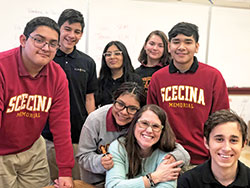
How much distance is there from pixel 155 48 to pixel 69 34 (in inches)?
33.2

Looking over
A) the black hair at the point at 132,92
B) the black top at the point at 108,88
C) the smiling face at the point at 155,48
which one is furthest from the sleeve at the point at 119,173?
the smiling face at the point at 155,48

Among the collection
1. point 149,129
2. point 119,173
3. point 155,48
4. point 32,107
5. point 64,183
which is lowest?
point 64,183

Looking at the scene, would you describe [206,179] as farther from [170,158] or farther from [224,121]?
[224,121]

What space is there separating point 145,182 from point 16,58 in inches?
41.5

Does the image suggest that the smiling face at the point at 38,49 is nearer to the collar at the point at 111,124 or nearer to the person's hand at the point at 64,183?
the collar at the point at 111,124

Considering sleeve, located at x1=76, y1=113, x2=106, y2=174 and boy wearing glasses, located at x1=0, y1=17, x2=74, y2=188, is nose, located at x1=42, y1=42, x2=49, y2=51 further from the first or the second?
sleeve, located at x1=76, y1=113, x2=106, y2=174

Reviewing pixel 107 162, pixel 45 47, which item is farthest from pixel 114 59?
pixel 107 162

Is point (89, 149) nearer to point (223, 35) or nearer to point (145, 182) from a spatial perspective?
point (145, 182)

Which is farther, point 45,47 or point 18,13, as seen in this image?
point 18,13

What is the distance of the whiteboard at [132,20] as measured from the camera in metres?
3.58

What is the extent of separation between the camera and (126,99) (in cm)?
186

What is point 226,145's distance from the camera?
1532mm

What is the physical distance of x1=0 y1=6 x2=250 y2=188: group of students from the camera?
5.20 feet

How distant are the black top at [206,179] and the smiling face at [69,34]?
4.87 feet
